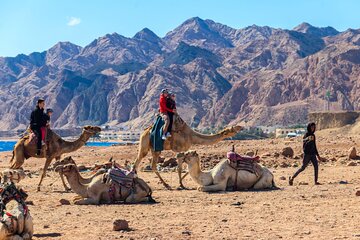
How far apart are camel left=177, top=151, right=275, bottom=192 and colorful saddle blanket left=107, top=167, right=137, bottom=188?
194cm

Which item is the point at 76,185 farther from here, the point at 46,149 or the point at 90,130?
the point at 90,130

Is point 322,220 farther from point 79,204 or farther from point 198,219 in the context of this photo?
point 79,204

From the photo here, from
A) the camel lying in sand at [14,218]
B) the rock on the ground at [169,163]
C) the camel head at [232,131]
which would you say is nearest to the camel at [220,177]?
the camel head at [232,131]

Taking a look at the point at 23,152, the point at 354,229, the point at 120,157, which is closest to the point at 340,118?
the point at 120,157

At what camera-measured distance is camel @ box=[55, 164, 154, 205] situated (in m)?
11.2

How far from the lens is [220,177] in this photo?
12859 millimetres

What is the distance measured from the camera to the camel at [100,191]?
11.2 meters

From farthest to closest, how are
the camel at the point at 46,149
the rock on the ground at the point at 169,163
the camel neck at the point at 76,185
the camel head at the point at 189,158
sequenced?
1. the rock on the ground at the point at 169,163
2. the camel at the point at 46,149
3. the camel head at the point at 189,158
4. the camel neck at the point at 76,185

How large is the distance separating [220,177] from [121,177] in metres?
2.48

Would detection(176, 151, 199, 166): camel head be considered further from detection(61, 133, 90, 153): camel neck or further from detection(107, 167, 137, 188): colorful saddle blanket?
detection(61, 133, 90, 153): camel neck

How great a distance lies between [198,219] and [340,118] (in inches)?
2121

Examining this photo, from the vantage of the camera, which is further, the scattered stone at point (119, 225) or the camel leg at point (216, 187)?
the camel leg at point (216, 187)

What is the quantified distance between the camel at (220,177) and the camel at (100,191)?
5.60ft

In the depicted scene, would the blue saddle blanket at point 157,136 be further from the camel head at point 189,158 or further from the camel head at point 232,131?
the camel head at point 232,131
